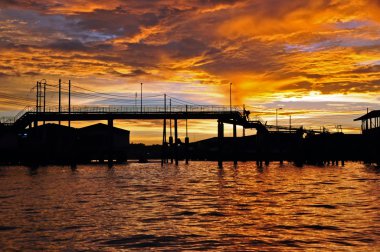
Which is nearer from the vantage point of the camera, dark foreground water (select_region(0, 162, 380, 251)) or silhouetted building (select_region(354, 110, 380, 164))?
dark foreground water (select_region(0, 162, 380, 251))

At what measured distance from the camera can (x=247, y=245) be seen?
69.3ft

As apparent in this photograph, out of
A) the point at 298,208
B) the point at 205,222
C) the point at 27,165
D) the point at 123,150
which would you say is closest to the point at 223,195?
the point at 298,208

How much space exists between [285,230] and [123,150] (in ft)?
472

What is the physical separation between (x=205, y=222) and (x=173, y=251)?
293 inches

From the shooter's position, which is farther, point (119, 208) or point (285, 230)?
point (119, 208)

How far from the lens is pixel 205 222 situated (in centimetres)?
2728

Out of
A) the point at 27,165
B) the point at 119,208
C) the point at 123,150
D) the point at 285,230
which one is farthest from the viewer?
the point at 123,150

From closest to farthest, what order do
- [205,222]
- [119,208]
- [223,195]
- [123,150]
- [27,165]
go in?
[205,222], [119,208], [223,195], [27,165], [123,150]

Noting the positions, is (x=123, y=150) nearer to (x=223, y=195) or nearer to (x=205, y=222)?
(x=223, y=195)

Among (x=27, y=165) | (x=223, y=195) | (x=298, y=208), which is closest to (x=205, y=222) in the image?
(x=298, y=208)

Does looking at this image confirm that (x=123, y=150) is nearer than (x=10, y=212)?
No

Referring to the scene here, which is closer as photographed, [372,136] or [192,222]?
[192,222]

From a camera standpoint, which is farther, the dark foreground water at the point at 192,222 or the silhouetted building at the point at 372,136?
the silhouetted building at the point at 372,136

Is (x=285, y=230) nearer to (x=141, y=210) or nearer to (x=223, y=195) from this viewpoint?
(x=141, y=210)
